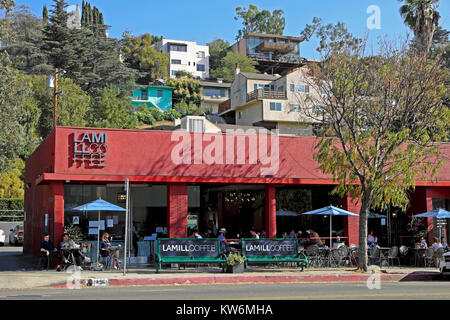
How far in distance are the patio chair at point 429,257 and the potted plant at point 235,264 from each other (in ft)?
29.4

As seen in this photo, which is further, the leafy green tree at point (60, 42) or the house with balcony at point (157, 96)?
the house with balcony at point (157, 96)

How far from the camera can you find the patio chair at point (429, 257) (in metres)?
23.4

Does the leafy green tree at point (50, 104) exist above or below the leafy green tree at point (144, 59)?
below

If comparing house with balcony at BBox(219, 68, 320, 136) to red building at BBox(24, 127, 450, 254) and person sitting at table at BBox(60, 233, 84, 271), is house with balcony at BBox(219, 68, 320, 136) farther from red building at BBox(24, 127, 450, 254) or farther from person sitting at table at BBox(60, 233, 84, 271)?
person sitting at table at BBox(60, 233, 84, 271)

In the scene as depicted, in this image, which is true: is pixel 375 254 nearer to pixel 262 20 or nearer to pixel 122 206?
pixel 122 206

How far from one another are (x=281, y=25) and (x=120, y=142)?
106887mm

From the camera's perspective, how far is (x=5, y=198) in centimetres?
5041

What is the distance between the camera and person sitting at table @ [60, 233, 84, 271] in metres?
20.9

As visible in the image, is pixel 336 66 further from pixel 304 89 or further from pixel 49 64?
pixel 49 64

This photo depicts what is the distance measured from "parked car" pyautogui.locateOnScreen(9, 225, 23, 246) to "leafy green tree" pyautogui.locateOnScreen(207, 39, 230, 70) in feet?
257

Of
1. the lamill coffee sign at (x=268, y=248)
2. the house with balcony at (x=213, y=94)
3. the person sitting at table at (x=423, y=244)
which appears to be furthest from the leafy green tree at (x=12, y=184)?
the house with balcony at (x=213, y=94)

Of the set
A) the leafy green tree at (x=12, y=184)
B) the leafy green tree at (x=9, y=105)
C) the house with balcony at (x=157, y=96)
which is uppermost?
the house with balcony at (x=157, y=96)

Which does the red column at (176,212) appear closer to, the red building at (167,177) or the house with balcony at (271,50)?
the red building at (167,177)

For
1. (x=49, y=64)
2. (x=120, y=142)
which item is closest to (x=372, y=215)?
(x=120, y=142)
